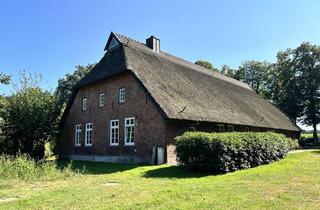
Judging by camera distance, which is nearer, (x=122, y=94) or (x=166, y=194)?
(x=166, y=194)

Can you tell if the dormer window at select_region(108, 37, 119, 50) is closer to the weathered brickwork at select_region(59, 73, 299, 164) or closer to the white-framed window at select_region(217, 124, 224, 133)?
the weathered brickwork at select_region(59, 73, 299, 164)

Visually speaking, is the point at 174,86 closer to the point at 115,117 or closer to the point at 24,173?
the point at 115,117

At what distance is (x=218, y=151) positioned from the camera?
13750 mm

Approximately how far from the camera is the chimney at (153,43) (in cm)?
2781

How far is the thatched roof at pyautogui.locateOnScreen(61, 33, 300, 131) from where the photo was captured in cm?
1907

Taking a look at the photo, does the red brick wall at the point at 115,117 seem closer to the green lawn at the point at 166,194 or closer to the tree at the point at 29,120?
the tree at the point at 29,120

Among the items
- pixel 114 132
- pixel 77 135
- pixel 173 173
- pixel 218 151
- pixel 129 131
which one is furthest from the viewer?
pixel 77 135

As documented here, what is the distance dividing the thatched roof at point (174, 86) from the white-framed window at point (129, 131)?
109 inches

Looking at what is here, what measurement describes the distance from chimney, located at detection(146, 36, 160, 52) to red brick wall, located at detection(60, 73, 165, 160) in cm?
646

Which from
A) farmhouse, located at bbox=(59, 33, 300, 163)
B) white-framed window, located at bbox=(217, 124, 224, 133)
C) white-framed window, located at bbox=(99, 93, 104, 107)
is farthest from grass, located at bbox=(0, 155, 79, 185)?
white-framed window, located at bbox=(217, 124, 224, 133)

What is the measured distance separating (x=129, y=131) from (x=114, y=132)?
1683 millimetres

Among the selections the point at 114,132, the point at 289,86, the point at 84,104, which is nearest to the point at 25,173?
the point at 114,132

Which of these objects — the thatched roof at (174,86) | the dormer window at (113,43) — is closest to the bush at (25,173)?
the thatched roof at (174,86)

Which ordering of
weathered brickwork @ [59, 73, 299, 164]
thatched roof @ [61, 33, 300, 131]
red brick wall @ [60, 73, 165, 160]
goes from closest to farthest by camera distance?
weathered brickwork @ [59, 73, 299, 164] → red brick wall @ [60, 73, 165, 160] → thatched roof @ [61, 33, 300, 131]
